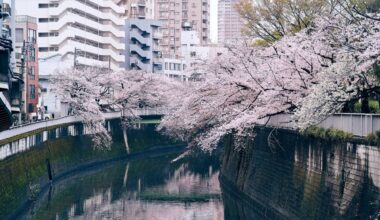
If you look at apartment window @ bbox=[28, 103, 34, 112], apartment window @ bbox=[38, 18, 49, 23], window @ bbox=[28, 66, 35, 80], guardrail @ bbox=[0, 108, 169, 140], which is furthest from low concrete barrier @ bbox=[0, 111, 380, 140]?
apartment window @ bbox=[38, 18, 49, 23]

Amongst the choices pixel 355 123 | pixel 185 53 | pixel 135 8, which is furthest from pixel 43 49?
pixel 355 123

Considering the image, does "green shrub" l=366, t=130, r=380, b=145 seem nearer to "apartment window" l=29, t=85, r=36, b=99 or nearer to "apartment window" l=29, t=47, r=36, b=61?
"apartment window" l=29, t=47, r=36, b=61

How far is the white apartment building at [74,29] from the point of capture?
71.2 m

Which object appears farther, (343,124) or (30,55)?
(30,55)

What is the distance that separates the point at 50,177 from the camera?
136ft

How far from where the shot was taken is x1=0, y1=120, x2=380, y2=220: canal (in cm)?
2303

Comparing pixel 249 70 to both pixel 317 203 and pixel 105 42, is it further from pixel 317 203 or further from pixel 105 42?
pixel 105 42

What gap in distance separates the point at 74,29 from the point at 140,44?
1927cm

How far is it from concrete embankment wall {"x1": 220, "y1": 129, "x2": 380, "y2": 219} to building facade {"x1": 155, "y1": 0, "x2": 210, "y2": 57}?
78409 mm

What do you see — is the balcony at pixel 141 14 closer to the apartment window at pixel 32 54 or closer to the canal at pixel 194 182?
the apartment window at pixel 32 54

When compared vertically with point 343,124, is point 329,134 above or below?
below

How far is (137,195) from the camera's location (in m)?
39.1

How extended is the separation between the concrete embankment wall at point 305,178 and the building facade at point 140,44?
5049 cm

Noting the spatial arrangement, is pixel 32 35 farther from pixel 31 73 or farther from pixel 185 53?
pixel 185 53
